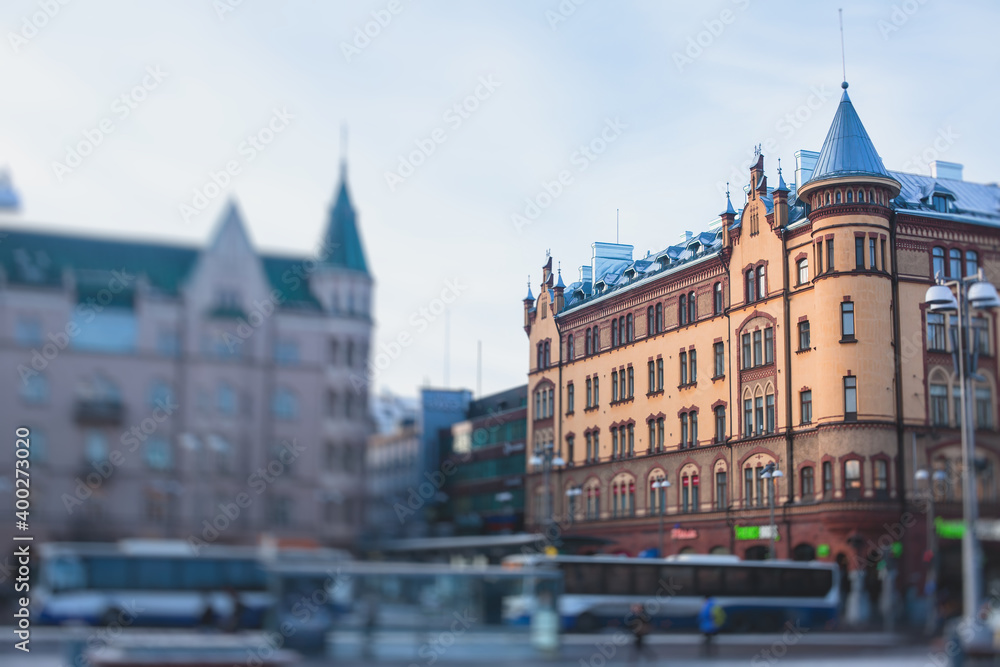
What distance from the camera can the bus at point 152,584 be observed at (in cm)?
2392

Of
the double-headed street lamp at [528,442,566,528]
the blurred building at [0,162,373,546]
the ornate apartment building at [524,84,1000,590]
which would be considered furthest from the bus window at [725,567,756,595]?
the blurred building at [0,162,373,546]

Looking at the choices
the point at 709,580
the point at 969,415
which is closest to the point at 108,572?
the point at 969,415

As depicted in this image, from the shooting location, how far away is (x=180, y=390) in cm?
2322

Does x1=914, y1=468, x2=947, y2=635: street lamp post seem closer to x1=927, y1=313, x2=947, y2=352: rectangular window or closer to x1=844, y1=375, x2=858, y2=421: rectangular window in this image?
x1=844, y1=375, x2=858, y2=421: rectangular window

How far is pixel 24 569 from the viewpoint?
22797mm

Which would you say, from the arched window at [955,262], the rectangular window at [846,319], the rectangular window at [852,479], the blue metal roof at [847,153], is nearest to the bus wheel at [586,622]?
the rectangular window at [852,479]

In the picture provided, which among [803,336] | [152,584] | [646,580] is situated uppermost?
[803,336]

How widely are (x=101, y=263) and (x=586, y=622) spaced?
28.7 m

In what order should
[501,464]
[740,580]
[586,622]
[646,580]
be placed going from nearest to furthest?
[586,622] → [646,580] → [740,580] → [501,464]

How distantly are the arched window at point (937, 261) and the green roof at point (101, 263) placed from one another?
4202cm

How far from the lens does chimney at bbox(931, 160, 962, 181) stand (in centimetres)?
6769

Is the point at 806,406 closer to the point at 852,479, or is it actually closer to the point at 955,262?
the point at 852,479

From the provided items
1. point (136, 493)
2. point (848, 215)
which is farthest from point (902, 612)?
point (136, 493)

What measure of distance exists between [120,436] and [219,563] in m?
4.87
